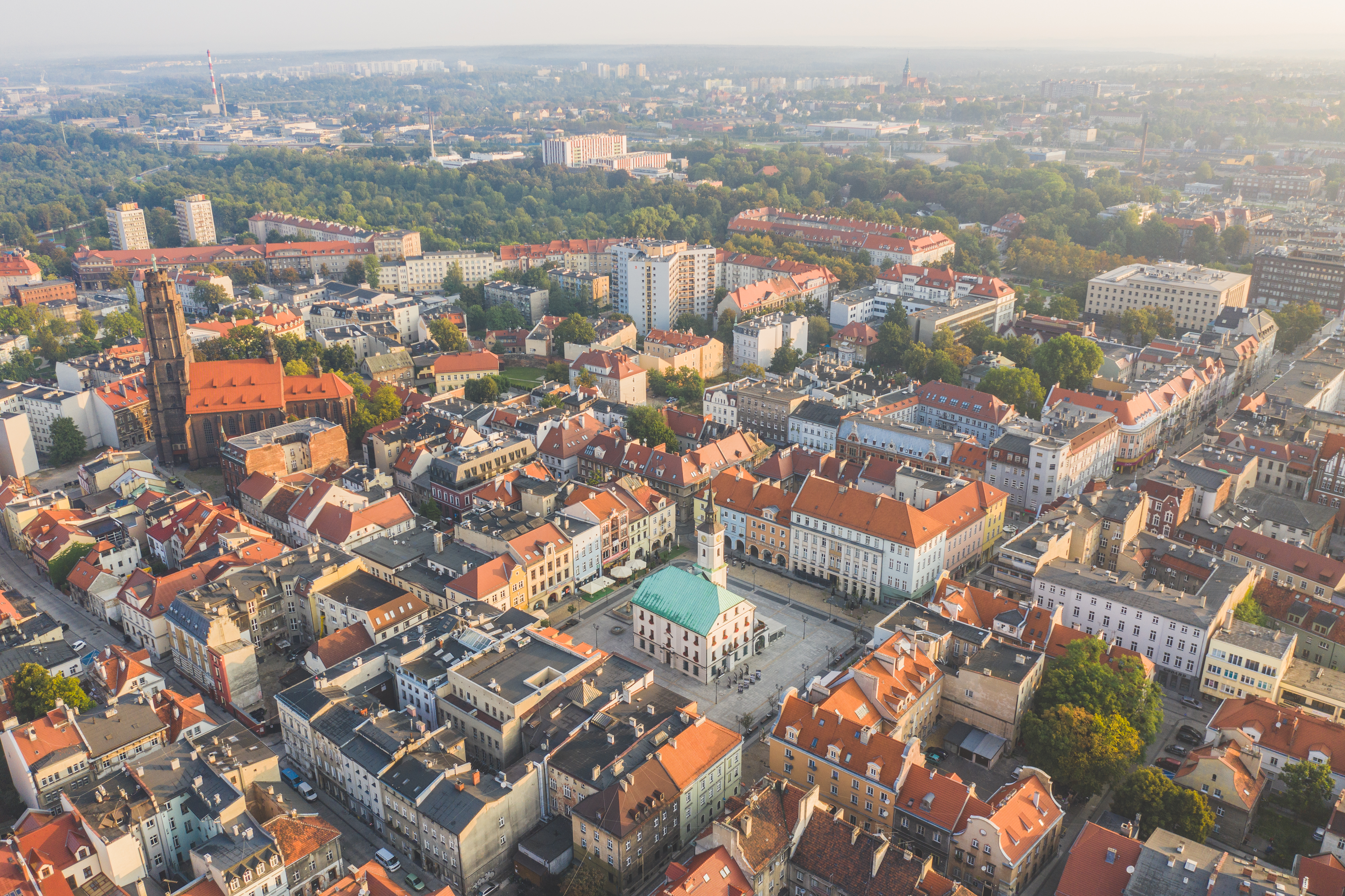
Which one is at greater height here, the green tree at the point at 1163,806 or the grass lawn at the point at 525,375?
the green tree at the point at 1163,806

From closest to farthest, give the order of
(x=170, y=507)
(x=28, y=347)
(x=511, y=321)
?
(x=170, y=507) → (x=28, y=347) → (x=511, y=321)

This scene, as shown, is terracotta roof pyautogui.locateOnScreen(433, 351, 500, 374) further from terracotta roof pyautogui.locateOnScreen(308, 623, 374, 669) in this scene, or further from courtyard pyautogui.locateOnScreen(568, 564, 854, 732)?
terracotta roof pyautogui.locateOnScreen(308, 623, 374, 669)

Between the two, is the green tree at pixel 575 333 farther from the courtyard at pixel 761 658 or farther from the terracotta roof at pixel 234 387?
the courtyard at pixel 761 658

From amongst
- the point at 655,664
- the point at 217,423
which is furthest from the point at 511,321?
the point at 655,664

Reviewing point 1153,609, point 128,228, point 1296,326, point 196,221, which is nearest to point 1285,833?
point 1153,609

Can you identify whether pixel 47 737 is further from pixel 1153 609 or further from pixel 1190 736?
pixel 1153 609

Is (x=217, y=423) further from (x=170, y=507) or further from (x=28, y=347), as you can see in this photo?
(x=28, y=347)

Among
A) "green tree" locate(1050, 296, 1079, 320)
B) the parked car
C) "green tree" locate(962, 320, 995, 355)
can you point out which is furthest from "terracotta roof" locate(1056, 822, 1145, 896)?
"green tree" locate(1050, 296, 1079, 320)

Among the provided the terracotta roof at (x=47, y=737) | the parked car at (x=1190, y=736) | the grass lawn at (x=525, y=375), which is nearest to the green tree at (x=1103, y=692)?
the parked car at (x=1190, y=736)
